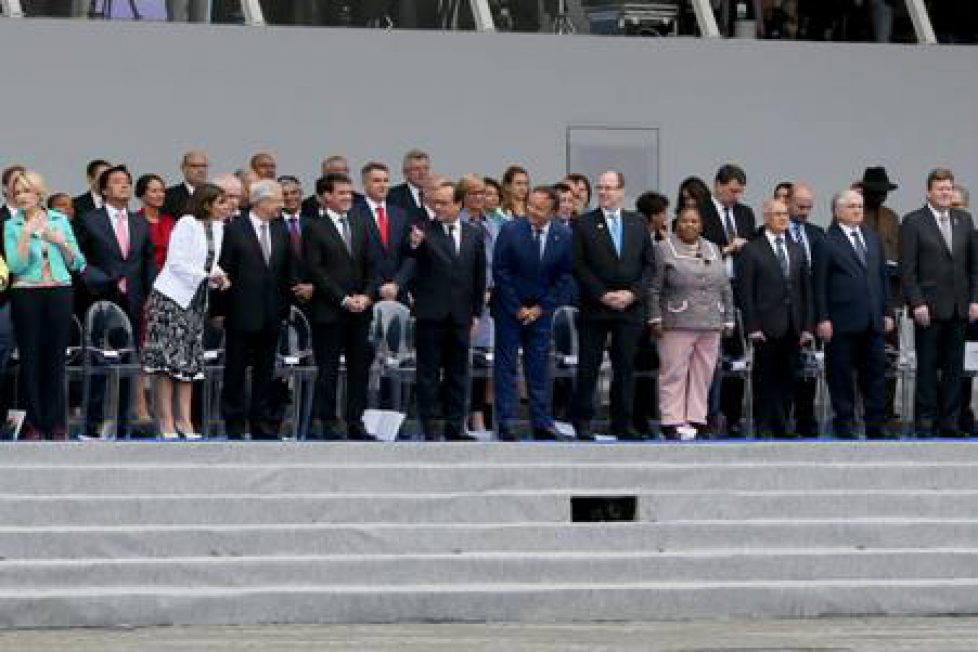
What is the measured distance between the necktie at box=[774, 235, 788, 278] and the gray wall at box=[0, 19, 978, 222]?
14.6 feet

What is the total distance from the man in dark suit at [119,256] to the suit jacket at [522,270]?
2.10 m

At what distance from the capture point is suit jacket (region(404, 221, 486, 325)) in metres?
18.1

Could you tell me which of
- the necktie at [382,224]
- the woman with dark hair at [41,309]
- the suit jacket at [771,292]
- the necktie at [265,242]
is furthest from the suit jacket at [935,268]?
the woman with dark hair at [41,309]

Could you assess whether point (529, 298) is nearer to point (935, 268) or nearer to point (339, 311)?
point (339, 311)

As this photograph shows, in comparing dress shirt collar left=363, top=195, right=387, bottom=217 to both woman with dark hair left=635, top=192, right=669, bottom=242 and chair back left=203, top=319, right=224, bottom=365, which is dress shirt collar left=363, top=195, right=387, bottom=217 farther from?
woman with dark hair left=635, top=192, right=669, bottom=242

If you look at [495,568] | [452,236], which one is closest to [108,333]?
[452,236]

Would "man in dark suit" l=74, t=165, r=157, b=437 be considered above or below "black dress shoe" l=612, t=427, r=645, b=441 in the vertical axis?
above

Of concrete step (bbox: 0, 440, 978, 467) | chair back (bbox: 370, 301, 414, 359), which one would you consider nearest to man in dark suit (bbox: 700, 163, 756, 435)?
concrete step (bbox: 0, 440, 978, 467)

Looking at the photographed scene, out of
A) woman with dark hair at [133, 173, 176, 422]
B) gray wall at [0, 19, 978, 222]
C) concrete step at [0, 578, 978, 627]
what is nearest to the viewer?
concrete step at [0, 578, 978, 627]

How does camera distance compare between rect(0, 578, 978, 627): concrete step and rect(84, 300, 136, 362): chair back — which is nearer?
rect(0, 578, 978, 627): concrete step

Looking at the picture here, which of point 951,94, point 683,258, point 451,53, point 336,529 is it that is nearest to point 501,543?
point 336,529

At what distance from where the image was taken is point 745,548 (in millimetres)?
16234

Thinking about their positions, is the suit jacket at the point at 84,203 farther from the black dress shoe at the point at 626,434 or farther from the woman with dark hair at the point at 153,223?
the black dress shoe at the point at 626,434

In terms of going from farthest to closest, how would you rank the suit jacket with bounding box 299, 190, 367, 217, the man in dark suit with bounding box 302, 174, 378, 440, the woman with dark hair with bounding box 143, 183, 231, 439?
1. the suit jacket with bounding box 299, 190, 367, 217
2. the man in dark suit with bounding box 302, 174, 378, 440
3. the woman with dark hair with bounding box 143, 183, 231, 439
